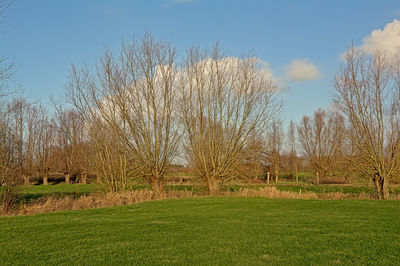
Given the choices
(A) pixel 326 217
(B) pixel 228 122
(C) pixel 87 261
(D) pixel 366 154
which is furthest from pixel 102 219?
(D) pixel 366 154

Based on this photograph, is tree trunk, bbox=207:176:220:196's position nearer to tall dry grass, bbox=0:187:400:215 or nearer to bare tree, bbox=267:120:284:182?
tall dry grass, bbox=0:187:400:215

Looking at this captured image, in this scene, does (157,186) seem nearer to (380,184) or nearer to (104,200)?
(104,200)

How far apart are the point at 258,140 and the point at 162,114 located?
21.8 feet

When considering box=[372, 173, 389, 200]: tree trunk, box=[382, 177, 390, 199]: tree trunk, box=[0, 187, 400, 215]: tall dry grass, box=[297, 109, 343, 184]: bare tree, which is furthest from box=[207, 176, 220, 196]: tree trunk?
box=[297, 109, 343, 184]: bare tree

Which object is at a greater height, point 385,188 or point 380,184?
point 380,184

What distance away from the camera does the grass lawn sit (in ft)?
19.5

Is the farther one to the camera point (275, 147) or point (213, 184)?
point (275, 147)

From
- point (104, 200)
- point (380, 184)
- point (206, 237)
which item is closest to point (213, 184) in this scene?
point (104, 200)

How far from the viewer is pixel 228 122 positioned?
20.0 m

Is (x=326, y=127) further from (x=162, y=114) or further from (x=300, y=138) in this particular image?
(x=162, y=114)

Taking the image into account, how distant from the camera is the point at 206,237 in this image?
770 centimetres

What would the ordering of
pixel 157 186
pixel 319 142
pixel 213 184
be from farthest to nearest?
pixel 319 142 → pixel 213 184 → pixel 157 186

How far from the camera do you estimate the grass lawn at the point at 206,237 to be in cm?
594

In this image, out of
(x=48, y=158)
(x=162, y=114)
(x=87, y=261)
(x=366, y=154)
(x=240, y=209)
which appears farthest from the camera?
(x=48, y=158)
